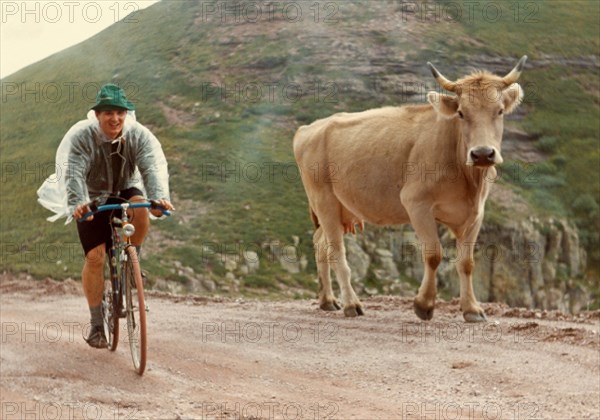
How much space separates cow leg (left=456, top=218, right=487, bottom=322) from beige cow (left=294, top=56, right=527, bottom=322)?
0.05 ft

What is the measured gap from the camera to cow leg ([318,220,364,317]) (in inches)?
616

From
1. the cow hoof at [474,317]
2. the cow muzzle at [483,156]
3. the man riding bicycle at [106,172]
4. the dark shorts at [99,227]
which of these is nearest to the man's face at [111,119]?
the man riding bicycle at [106,172]

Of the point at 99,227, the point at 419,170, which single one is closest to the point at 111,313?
the point at 99,227

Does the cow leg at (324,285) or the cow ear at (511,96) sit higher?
the cow ear at (511,96)

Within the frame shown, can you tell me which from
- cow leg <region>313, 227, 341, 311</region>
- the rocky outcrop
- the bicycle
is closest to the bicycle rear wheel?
the bicycle

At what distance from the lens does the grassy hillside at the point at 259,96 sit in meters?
34.7

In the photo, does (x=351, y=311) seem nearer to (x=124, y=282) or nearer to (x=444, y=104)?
(x=444, y=104)

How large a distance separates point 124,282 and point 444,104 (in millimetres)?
6642

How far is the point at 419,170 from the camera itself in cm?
1480

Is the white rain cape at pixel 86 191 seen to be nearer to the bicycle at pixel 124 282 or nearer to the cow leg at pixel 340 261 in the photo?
the bicycle at pixel 124 282

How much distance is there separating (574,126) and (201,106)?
24027mm

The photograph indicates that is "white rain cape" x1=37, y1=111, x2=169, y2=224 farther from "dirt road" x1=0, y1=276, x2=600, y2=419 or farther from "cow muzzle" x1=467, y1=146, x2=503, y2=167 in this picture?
"cow muzzle" x1=467, y1=146, x2=503, y2=167

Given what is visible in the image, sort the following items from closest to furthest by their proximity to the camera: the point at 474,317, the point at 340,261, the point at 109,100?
1. the point at 109,100
2. the point at 474,317
3. the point at 340,261

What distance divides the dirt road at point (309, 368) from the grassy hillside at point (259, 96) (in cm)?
1417
